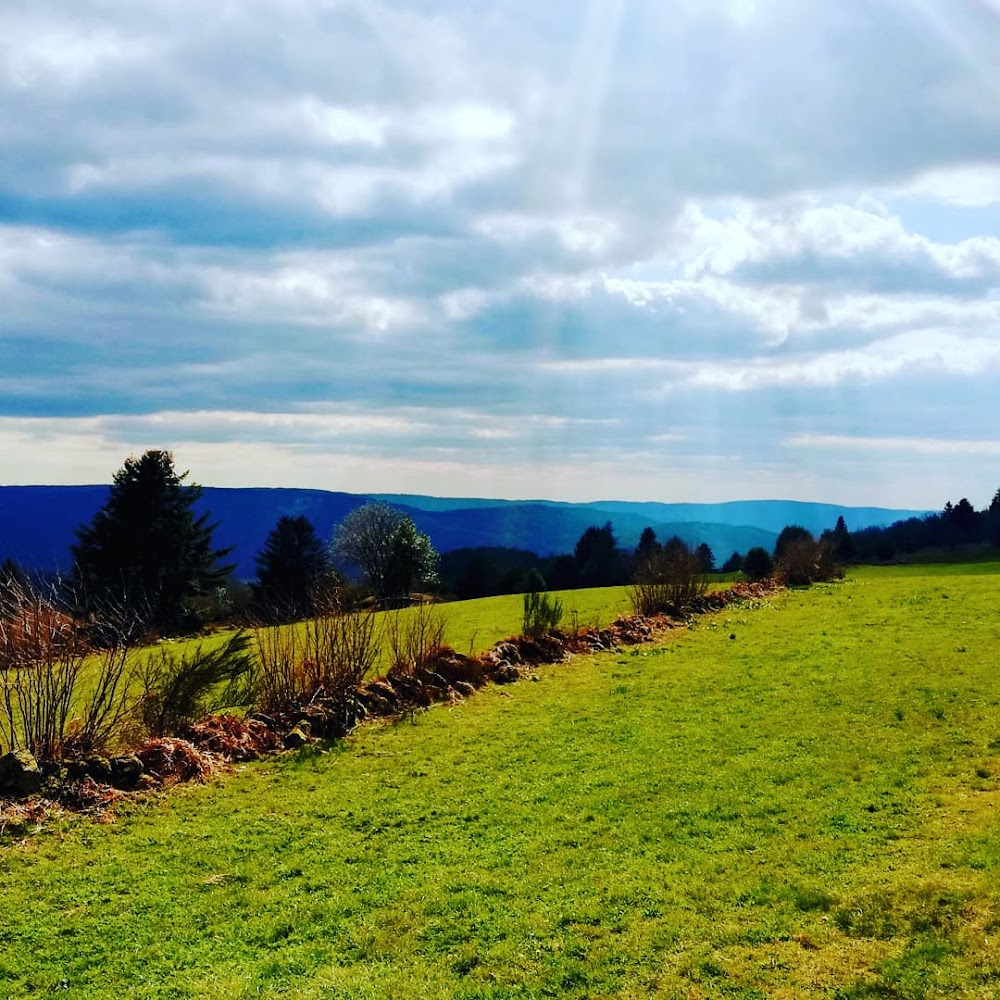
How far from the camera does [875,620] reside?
79.8 feet

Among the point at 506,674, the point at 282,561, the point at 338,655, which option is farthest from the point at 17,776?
the point at 282,561

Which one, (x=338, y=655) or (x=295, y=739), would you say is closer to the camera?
(x=295, y=739)

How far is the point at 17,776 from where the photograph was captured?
34.0 feet

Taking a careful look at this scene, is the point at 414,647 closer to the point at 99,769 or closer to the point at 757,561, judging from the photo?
the point at 99,769

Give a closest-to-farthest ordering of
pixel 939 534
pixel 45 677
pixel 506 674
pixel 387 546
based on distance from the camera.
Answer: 1. pixel 45 677
2. pixel 506 674
3. pixel 387 546
4. pixel 939 534

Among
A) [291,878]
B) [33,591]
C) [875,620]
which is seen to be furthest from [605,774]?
[875,620]

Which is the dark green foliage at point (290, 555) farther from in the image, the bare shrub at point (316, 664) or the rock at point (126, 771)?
the rock at point (126, 771)

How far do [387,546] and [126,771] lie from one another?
4522 cm

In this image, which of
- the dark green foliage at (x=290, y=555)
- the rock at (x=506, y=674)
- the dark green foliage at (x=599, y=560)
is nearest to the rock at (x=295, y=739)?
the rock at (x=506, y=674)

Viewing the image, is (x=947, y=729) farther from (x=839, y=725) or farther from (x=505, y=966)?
(x=505, y=966)

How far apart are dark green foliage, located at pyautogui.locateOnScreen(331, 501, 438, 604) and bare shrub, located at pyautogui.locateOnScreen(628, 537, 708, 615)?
24.9 metres

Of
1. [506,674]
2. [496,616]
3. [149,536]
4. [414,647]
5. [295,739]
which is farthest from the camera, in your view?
[149,536]

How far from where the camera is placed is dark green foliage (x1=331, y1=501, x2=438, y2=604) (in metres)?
54.5

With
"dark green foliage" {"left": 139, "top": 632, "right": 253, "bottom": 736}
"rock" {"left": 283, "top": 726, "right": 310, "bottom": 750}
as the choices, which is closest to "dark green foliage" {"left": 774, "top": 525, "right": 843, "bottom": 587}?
"dark green foliage" {"left": 139, "top": 632, "right": 253, "bottom": 736}
